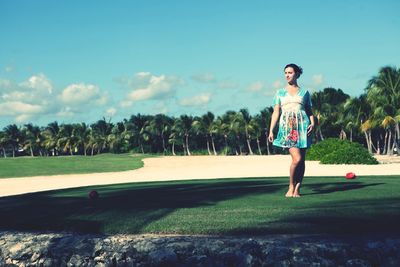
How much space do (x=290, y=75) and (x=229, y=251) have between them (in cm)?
372

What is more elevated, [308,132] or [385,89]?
[385,89]

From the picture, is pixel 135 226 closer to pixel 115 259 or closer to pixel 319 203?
pixel 115 259

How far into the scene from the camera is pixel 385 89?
4688 cm

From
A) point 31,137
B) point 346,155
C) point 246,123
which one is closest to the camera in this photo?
point 346,155

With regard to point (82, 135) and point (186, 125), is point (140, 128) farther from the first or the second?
point (82, 135)

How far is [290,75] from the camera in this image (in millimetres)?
7398

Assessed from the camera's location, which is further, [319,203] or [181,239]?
[319,203]

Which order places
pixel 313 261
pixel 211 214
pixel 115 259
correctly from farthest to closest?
1. pixel 211 214
2. pixel 115 259
3. pixel 313 261

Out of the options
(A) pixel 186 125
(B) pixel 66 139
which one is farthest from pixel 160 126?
(B) pixel 66 139

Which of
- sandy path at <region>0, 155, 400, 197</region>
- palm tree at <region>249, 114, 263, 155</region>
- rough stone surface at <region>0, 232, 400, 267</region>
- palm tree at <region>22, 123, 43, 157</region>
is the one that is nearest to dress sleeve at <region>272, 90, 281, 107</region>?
rough stone surface at <region>0, 232, 400, 267</region>

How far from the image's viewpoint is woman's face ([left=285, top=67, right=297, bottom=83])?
7.40 metres

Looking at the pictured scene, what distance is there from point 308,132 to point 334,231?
8.66ft

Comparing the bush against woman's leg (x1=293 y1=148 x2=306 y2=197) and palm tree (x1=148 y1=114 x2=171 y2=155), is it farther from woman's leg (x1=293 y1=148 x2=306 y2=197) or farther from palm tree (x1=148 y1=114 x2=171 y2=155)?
palm tree (x1=148 y1=114 x2=171 y2=155)

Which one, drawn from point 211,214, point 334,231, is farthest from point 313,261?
point 211,214
